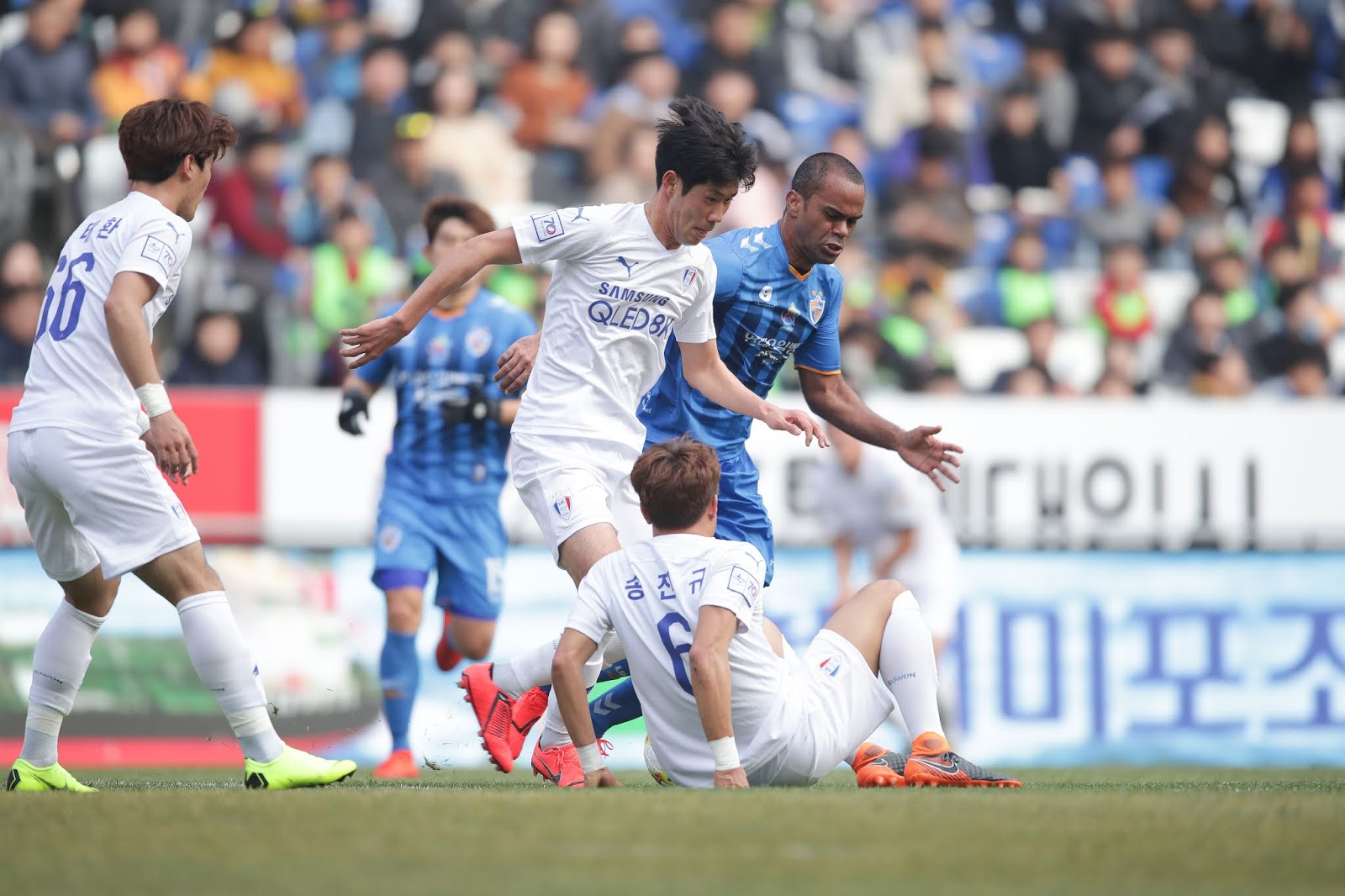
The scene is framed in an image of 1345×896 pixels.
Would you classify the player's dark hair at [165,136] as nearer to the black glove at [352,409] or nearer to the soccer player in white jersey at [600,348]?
the soccer player in white jersey at [600,348]

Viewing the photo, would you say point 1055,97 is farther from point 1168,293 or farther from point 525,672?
point 525,672

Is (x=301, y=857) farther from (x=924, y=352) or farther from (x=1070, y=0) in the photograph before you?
(x=1070, y=0)

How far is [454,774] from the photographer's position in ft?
28.5

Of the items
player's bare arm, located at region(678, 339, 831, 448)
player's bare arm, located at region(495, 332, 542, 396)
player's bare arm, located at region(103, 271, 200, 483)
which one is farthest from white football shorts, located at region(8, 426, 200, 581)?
player's bare arm, located at region(678, 339, 831, 448)

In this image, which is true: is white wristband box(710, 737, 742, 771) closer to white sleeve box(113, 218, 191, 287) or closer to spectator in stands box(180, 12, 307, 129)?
white sleeve box(113, 218, 191, 287)

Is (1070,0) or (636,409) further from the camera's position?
(1070,0)

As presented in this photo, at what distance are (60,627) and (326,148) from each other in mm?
8767

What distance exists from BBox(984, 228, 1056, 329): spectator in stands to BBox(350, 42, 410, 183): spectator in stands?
5.15m

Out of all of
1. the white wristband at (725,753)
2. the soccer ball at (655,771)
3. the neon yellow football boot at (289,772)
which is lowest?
the soccer ball at (655,771)

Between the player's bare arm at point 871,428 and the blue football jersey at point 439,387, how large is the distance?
1959 mm

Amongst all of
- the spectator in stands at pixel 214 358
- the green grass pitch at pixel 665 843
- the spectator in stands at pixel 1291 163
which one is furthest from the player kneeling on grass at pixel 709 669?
the spectator in stands at pixel 1291 163

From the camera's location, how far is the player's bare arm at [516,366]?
21.5 feet

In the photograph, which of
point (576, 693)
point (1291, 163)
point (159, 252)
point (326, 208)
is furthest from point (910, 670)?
point (1291, 163)

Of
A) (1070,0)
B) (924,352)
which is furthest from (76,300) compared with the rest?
(1070,0)
